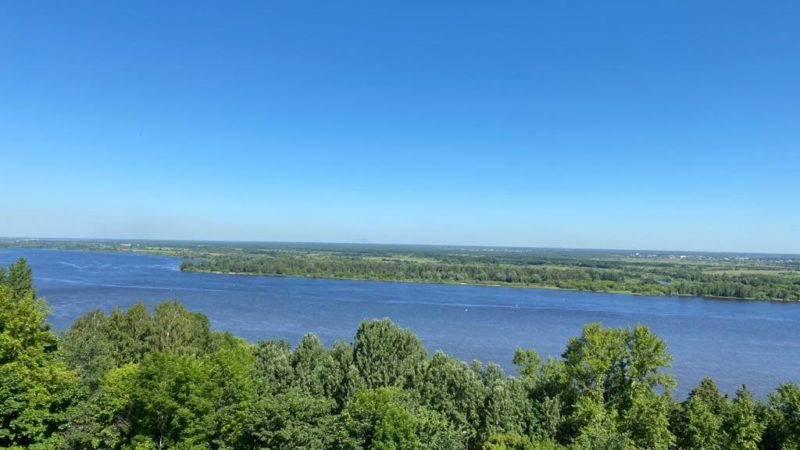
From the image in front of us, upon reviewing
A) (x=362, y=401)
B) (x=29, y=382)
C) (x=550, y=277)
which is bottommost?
(x=550, y=277)

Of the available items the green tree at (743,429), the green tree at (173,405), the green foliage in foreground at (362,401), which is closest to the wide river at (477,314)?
the green foliage in foreground at (362,401)

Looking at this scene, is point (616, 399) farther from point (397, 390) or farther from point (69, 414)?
point (69, 414)

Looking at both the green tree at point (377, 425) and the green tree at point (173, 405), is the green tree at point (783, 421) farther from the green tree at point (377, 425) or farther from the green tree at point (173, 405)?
the green tree at point (173, 405)

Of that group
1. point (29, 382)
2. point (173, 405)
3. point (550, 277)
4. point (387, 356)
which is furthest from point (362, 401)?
point (550, 277)

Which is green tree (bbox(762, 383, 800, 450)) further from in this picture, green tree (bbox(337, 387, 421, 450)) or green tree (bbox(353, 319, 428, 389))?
green tree (bbox(337, 387, 421, 450))

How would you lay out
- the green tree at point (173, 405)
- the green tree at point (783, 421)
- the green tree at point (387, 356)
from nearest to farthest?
the green tree at point (173, 405), the green tree at point (783, 421), the green tree at point (387, 356)

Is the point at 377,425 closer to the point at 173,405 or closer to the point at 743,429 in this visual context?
the point at 173,405

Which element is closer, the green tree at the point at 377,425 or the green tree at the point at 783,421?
the green tree at the point at 377,425
